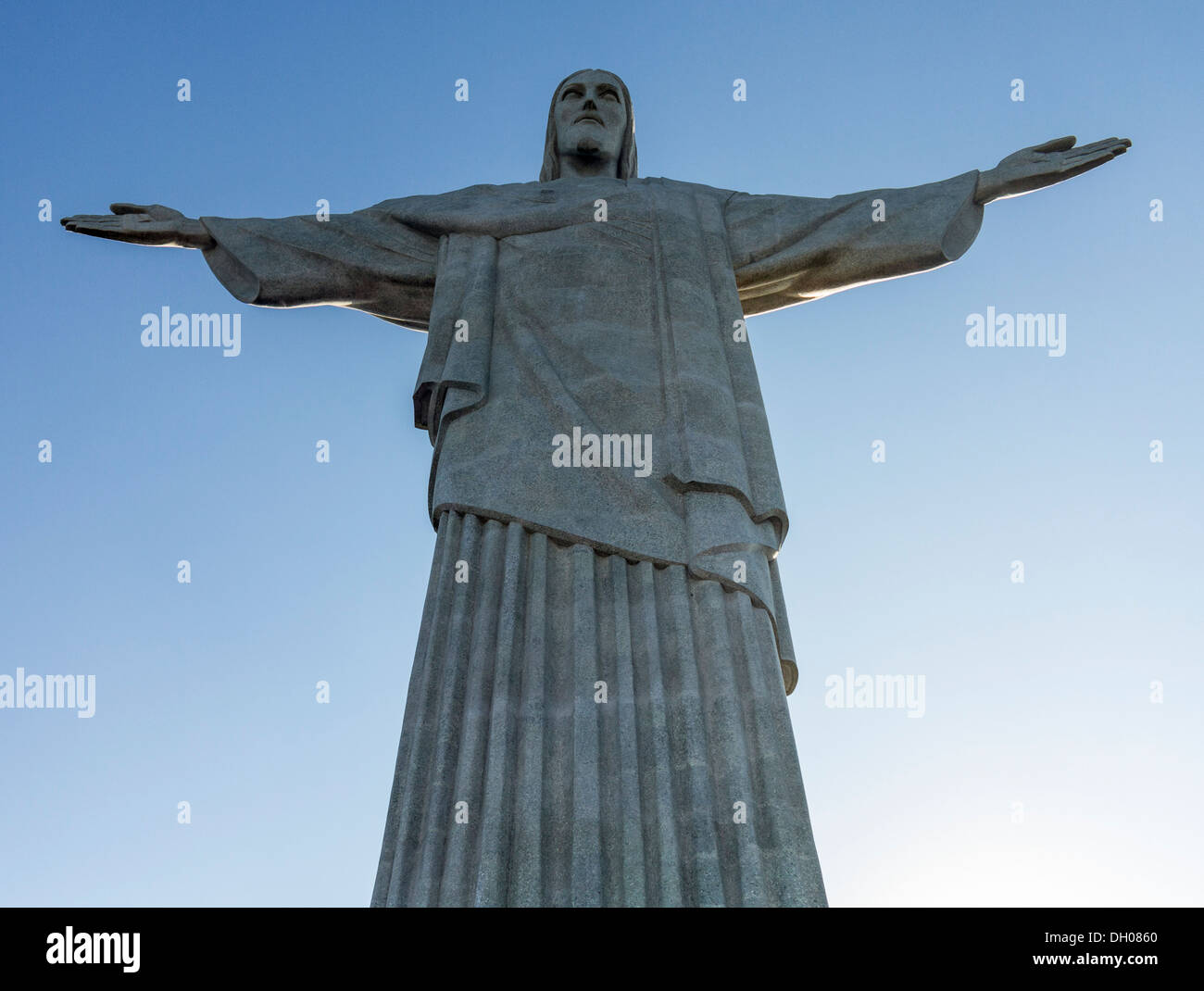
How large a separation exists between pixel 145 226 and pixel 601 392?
4.03 metres

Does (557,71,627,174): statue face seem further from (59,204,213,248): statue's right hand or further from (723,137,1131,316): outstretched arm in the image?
(59,204,213,248): statue's right hand

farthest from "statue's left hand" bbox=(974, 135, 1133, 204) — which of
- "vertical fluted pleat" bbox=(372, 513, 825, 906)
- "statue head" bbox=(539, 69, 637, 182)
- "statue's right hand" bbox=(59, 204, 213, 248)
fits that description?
"statue's right hand" bbox=(59, 204, 213, 248)

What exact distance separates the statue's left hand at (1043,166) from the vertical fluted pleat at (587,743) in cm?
454

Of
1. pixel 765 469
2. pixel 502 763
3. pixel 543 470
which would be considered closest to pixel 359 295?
pixel 543 470

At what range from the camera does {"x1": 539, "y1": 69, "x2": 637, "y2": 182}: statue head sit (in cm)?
1387

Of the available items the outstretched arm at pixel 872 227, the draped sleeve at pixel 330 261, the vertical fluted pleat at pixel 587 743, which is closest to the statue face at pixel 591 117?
the outstretched arm at pixel 872 227

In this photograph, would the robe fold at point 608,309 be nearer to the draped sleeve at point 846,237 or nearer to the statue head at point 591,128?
the draped sleeve at point 846,237

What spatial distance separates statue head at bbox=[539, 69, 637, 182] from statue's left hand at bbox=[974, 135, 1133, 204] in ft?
10.7

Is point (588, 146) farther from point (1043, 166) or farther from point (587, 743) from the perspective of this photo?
point (587, 743)

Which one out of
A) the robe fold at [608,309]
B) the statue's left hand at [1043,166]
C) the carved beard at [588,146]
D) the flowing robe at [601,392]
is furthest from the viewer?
the carved beard at [588,146]

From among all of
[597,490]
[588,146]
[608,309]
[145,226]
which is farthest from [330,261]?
[597,490]

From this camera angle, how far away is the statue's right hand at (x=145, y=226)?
40.4 feet

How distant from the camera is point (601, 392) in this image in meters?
11.3
